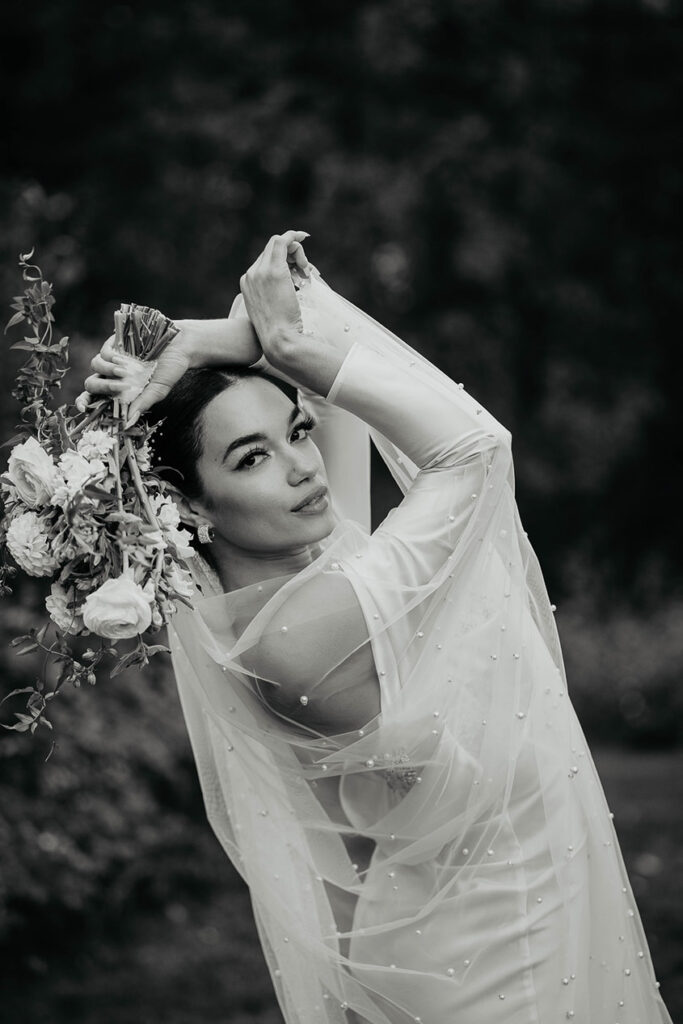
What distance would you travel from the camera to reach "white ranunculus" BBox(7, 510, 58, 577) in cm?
258

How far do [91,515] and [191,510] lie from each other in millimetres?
475

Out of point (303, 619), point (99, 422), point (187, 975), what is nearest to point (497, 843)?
point (303, 619)

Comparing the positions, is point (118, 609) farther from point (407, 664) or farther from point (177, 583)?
point (407, 664)

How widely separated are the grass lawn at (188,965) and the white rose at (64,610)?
3514 millimetres

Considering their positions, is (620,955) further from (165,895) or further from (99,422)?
(165,895)

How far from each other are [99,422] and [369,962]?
1489 mm

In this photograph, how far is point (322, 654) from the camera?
9.08ft

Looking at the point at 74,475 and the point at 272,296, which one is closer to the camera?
the point at 74,475

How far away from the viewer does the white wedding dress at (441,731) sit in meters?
2.79

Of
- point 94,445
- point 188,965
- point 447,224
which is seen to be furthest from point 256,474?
point 447,224

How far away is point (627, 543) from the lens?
1316cm

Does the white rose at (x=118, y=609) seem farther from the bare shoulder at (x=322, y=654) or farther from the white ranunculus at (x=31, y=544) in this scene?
the bare shoulder at (x=322, y=654)

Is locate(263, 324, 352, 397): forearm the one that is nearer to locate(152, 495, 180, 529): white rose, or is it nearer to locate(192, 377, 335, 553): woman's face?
locate(192, 377, 335, 553): woman's face

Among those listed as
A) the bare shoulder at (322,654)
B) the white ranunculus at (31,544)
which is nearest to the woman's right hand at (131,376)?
the white ranunculus at (31,544)
